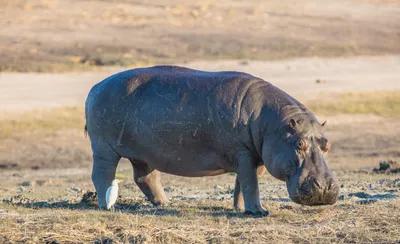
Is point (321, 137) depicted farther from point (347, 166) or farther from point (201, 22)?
point (201, 22)

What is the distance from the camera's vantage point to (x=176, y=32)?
42.3m

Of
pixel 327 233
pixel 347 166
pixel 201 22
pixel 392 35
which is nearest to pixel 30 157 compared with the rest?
pixel 347 166

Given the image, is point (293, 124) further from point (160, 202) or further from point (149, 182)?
point (149, 182)

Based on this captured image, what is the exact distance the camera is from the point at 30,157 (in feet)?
73.0

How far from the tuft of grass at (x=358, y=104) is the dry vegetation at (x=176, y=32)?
865 cm

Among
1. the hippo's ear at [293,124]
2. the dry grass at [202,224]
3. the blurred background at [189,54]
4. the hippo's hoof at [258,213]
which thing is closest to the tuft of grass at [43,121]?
the blurred background at [189,54]

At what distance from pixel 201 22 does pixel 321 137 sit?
3277 cm

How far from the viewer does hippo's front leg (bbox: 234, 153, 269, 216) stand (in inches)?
491

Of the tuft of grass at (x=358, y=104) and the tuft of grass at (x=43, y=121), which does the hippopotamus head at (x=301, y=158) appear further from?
the tuft of grass at (x=358, y=104)

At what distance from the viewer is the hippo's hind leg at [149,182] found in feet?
45.5

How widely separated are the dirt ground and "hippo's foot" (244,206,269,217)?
93 millimetres

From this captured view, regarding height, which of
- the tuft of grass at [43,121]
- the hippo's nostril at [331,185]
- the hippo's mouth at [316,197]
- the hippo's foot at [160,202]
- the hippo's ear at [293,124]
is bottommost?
the tuft of grass at [43,121]

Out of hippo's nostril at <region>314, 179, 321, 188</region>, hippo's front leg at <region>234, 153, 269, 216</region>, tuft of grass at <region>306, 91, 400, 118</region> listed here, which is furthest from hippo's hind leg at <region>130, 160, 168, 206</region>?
tuft of grass at <region>306, 91, 400, 118</region>

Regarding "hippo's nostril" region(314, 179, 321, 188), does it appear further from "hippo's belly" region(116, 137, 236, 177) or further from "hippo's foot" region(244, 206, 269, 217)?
"hippo's belly" region(116, 137, 236, 177)
